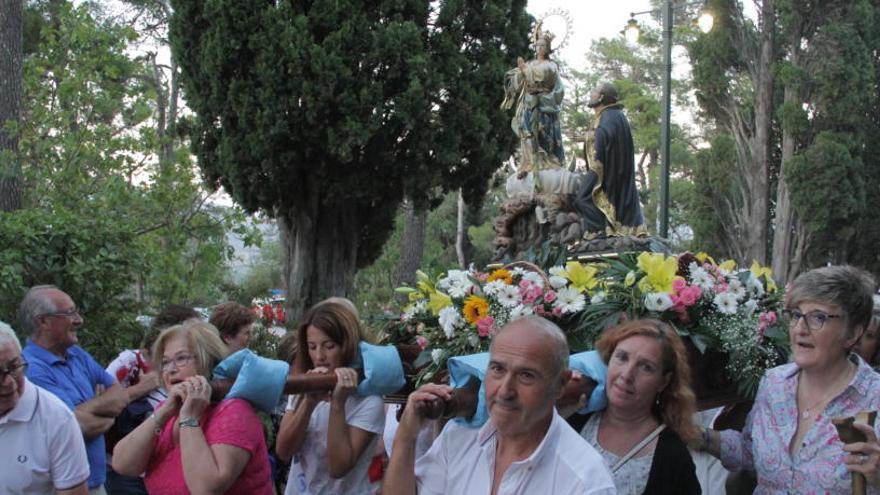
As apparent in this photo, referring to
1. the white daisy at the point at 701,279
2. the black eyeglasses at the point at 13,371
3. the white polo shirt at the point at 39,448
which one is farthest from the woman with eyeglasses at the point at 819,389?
the black eyeglasses at the point at 13,371

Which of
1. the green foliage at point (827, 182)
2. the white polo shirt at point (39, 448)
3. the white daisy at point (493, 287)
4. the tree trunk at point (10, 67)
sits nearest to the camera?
the white polo shirt at point (39, 448)

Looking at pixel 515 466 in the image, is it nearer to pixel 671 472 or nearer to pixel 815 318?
pixel 671 472

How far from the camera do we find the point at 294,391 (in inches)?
123

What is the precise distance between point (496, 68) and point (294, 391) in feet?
42.4

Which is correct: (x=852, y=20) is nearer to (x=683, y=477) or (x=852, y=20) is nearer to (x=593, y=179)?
(x=593, y=179)

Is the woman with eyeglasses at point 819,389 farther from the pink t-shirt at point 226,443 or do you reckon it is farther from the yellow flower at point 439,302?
the pink t-shirt at point 226,443

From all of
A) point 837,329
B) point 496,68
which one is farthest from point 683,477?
point 496,68

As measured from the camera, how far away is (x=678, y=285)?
4078mm

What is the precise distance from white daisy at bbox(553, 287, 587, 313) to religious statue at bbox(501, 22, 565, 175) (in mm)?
9343

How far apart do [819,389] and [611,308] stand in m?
1.05

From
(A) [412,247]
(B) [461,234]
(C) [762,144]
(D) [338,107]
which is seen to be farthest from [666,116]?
(B) [461,234]

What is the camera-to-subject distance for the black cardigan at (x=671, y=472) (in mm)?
2994

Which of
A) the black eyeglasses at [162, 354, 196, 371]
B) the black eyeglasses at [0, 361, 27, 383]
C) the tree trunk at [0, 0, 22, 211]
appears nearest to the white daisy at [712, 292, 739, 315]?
the black eyeglasses at [162, 354, 196, 371]

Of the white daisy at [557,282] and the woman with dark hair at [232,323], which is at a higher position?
the white daisy at [557,282]
